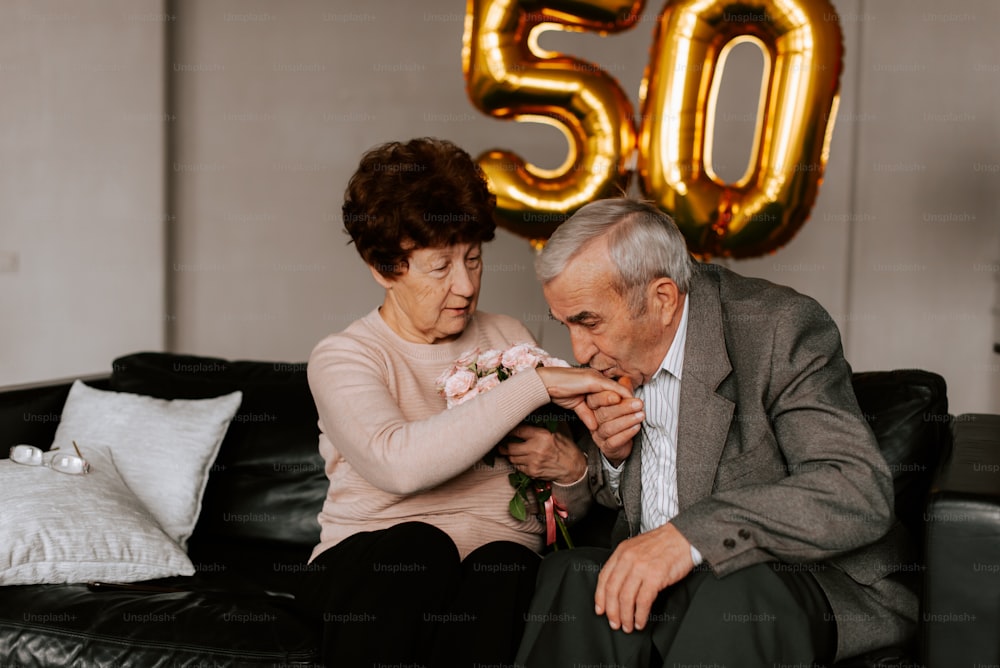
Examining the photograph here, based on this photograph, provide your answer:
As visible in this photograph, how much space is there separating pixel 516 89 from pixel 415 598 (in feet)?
6.61

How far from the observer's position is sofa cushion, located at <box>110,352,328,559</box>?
101 inches

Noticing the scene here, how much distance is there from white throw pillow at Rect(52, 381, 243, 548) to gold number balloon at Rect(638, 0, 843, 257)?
5.19 feet

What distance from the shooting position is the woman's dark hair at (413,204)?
2.06 m

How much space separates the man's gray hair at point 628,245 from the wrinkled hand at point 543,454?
337 millimetres

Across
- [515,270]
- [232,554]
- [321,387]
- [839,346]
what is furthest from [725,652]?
[515,270]

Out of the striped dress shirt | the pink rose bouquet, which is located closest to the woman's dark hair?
the pink rose bouquet

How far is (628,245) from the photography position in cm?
179

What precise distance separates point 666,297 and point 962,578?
70cm

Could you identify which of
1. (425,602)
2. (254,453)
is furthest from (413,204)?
(254,453)

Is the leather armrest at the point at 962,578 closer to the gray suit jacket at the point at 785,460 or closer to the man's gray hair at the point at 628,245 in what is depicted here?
the gray suit jacket at the point at 785,460

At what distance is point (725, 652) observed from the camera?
1545mm

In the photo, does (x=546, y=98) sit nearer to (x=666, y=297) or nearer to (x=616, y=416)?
(x=666, y=297)

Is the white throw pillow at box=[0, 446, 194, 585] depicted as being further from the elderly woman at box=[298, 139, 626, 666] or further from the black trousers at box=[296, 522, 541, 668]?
the black trousers at box=[296, 522, 541, 668]

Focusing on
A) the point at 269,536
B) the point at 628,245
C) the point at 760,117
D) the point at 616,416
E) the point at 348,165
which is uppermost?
the point at 760,117
